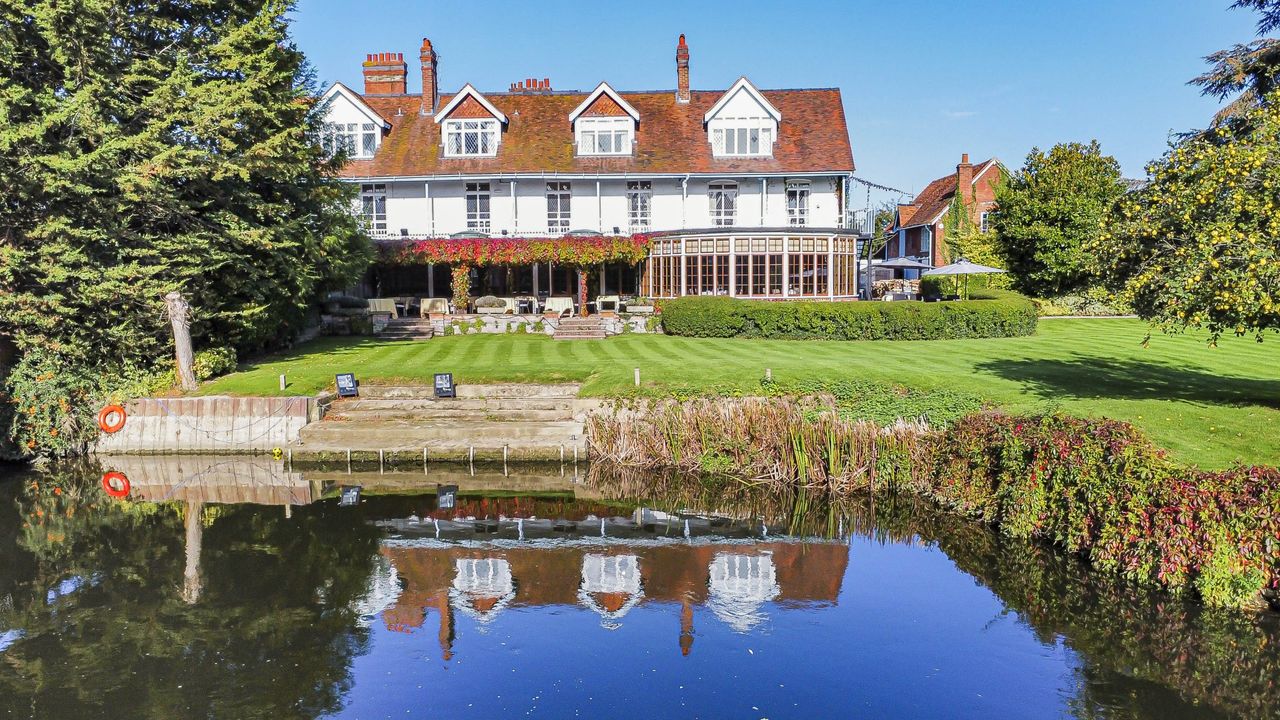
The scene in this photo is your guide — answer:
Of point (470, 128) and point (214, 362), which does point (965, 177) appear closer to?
point (470, 128)

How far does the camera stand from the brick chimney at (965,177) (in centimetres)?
5031

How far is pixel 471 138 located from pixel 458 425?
69.8ft

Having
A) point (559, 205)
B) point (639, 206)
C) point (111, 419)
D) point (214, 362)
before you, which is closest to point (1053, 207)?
point (639, 206)

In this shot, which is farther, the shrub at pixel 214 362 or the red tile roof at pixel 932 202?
the red tile roof at pixel 932 202

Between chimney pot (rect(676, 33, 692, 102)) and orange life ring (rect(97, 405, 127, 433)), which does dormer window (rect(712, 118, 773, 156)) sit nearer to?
chimney pot (rect(676, 33, 692, 102))

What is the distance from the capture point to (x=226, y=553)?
522 inches

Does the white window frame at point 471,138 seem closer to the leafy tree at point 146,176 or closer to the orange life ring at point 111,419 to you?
the leafy tree at point 146,176

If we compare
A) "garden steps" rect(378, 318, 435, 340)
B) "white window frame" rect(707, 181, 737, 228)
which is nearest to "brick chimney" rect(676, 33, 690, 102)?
"white window frame" rect(707, 181, 737, 228)

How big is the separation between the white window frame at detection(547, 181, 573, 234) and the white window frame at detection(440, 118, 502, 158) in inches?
120

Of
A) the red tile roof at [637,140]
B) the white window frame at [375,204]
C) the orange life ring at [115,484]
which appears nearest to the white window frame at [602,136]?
the red tile roof at [637,140]

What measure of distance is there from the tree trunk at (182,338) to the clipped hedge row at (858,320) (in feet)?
51.9

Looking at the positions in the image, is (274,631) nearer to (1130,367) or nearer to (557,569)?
(557,569)

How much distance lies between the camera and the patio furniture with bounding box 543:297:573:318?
3228 centimetres

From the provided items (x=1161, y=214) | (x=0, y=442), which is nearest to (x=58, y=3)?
(x=0, y=442)
